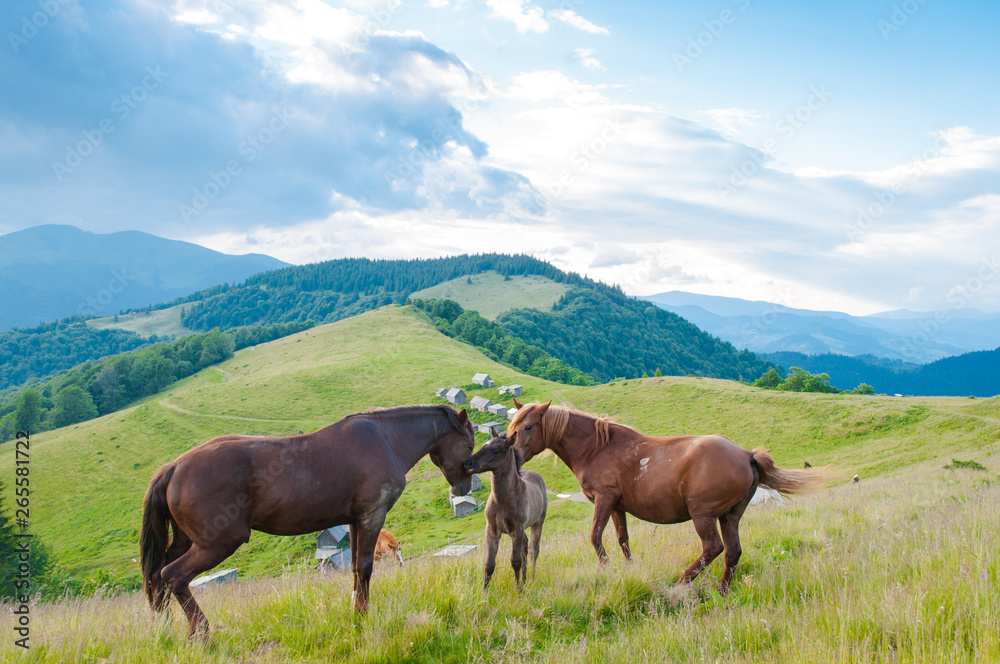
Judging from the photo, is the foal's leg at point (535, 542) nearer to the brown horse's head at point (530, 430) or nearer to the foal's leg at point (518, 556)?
the foal's leg at point (518, 556)

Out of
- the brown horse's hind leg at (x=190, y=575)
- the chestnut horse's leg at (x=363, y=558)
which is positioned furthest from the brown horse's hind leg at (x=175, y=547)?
the chestnut horse's leg at (x=363, y=558)

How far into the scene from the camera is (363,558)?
5590 mm

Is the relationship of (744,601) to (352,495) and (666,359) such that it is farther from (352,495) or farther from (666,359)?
(666,359)

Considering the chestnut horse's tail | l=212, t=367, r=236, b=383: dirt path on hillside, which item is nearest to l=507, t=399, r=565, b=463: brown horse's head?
the chestnut horse's tail

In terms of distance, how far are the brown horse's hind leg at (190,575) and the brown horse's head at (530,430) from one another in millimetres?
3620

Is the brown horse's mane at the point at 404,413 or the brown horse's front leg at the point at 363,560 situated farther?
the brown horse's mane at the point at 404,413

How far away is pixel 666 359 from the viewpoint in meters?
158

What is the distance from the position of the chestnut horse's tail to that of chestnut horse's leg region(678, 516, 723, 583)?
0.97m

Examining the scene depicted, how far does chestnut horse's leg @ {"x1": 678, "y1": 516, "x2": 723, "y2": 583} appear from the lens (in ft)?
20.0

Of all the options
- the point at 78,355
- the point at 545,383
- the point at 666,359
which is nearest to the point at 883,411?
the point at 545,383

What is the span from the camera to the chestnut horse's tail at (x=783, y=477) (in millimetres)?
6516

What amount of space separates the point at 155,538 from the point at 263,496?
1331mm

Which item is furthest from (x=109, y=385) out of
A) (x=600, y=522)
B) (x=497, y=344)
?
(x=600, y=522)

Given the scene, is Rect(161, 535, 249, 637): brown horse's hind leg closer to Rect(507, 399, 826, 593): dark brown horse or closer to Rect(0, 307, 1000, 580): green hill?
Rect(507, 399, 826, 593): dark brown horse
